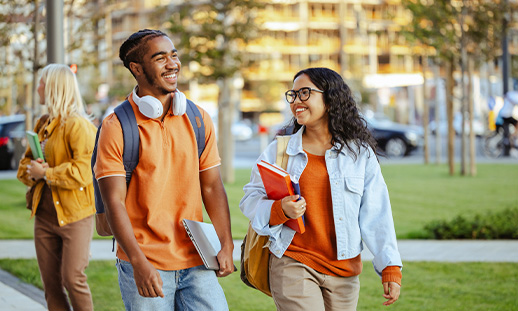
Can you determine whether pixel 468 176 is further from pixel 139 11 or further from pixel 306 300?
pixel 139 11

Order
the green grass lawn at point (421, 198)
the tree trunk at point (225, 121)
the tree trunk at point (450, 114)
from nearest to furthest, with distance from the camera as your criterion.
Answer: the green grass lawn at point (421, 198) → the tree trunk at point (225, 121) → the tree trunk at point (450, 114)

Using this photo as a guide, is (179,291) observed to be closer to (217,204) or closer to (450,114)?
(217,204)

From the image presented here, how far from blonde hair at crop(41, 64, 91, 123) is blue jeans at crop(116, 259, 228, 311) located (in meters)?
1.97

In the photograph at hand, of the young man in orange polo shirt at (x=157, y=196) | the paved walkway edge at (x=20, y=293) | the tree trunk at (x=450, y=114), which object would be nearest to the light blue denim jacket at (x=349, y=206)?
the young man in orange polo shirt at (x=157, y=196)

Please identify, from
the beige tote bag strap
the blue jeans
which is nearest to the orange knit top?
the beige tote bag strap

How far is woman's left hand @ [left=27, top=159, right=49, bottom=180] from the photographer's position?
4.82 metres

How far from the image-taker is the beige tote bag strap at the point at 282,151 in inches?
141

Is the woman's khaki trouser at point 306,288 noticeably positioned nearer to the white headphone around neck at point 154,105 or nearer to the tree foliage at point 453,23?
the white headphone around neck at point 154,105

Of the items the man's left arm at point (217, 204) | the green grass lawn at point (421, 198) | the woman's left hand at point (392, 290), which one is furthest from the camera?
the green grass lawn at point (421, 198)

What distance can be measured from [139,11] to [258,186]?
80154 millimetres

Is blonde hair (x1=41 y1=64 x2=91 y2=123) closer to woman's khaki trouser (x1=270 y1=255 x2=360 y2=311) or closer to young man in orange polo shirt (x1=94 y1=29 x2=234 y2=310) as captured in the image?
young man in orange polo shirt (x1=94 y1=29 x2=234 y2=310)

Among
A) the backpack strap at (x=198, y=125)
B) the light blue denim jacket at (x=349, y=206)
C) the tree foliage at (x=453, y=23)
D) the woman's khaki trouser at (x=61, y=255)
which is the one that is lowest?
the woman's khaki trouser at (x=61, y=255)

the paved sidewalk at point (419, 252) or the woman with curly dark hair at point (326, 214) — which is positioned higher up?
the woman with curly dark hair at point (326, 214)

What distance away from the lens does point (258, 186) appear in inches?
142
